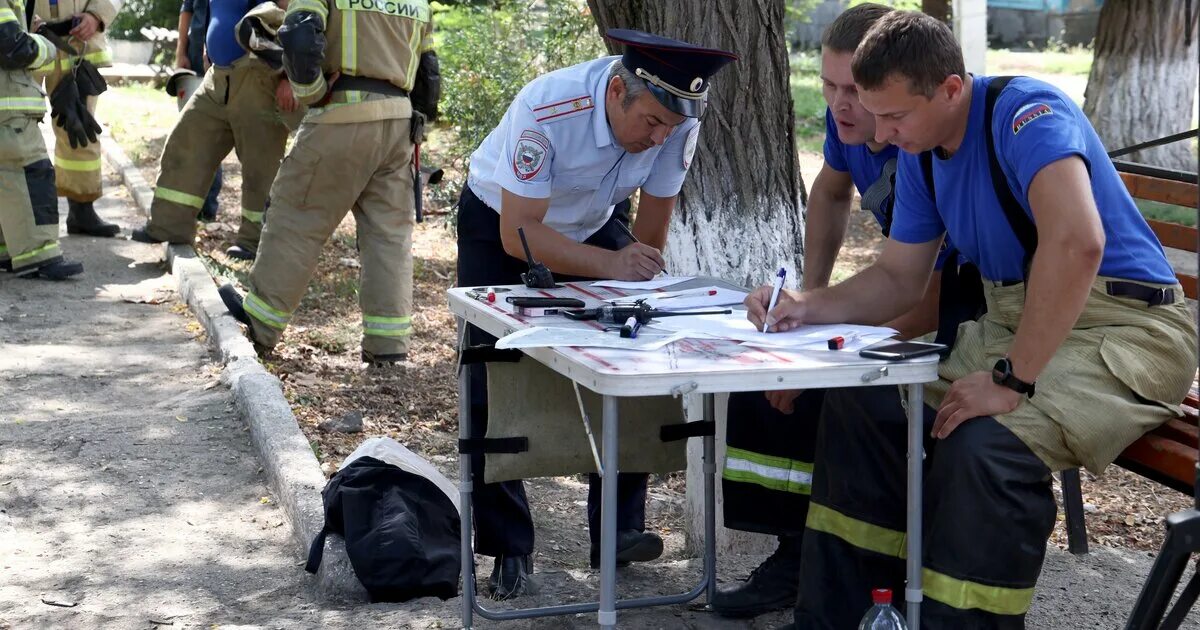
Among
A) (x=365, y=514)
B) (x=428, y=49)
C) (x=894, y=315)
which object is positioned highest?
→ (x=428, y=49)

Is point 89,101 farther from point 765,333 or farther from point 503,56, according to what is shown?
point 765,333

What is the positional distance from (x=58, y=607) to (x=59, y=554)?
0.42m

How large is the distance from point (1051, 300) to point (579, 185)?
1.54 m

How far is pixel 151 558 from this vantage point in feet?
13.2

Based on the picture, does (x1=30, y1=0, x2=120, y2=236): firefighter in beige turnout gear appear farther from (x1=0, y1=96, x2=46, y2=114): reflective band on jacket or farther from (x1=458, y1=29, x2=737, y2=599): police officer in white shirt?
(x1=458, y1=29, x2=737, y2=599): police officer in white shirt

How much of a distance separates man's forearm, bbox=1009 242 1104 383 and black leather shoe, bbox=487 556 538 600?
1.58 metres

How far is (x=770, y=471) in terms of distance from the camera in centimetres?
346

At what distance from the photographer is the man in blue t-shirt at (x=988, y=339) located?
8.89 ft

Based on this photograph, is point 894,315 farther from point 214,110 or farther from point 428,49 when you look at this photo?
point 214,110

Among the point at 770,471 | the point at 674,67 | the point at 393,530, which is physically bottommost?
the point at 393,530

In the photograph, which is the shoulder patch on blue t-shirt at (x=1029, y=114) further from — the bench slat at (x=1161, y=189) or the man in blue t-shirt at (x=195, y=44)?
the man in blue t-shirt at (x=195, y=44)

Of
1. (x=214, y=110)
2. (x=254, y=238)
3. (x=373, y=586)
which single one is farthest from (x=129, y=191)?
(x=373, y=586)

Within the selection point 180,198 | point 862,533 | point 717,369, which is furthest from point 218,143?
point 717,369

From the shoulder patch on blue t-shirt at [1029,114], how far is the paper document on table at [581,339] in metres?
0.83
